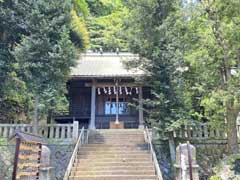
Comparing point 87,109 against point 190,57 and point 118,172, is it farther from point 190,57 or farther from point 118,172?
point 190,57

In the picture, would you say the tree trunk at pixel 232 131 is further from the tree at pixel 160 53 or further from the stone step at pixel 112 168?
the stone step at pixel 112 168

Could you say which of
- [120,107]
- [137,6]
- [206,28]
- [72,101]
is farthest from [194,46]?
[72,101]

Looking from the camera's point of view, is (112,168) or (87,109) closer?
(112,168)

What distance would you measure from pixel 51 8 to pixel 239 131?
957 cm

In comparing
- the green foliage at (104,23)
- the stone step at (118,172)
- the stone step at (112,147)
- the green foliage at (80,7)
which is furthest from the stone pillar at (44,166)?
the green foliage at (104,23)

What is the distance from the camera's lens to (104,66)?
17.7m

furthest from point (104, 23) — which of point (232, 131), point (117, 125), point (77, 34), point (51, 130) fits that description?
point (232, 131)

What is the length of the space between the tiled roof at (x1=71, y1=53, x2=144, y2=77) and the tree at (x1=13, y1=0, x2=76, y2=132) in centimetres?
181

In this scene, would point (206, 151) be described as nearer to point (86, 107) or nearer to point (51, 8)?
point (86, 107)

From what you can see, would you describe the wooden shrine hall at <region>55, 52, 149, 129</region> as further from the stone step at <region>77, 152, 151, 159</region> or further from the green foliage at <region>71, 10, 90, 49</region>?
the stone step at <region>77, 152, 151, 159</region>

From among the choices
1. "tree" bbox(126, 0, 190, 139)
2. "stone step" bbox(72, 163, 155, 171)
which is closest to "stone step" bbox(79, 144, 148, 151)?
"tree" bbox(126, 0, 190, 139)

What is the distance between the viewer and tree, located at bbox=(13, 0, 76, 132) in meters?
11.7

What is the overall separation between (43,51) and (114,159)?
17.8 feet

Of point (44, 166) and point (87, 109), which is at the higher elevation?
point (87, 109)
